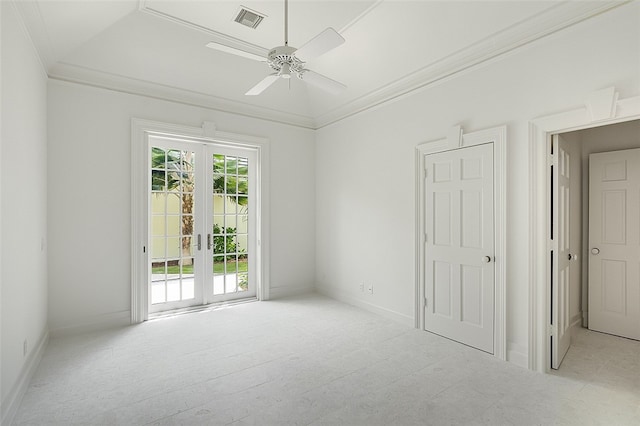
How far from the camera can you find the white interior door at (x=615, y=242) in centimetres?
364

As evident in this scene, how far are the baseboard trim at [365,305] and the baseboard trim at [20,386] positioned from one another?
3612 millimetres

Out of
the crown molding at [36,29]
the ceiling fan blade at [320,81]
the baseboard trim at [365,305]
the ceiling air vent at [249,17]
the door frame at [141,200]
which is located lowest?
the baseboard trim at [365,305]

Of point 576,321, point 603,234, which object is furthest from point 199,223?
point 603,234

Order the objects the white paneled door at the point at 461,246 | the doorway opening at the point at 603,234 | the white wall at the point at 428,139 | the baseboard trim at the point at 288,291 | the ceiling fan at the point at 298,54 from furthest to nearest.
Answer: the baseboard trim at the point at 288,291
the doorway opening at the point at 603,234
the white paneled door at the point at 461,246
the white wall at the point at 428,139
the ceiling fan at the point at 298,54

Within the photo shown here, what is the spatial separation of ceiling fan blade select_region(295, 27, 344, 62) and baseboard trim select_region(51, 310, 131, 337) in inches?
147

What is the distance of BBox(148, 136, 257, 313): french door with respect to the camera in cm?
448

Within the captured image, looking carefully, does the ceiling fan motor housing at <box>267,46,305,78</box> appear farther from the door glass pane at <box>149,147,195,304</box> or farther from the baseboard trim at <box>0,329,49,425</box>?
the baseboard trim at <box>0,329,49,425</box>

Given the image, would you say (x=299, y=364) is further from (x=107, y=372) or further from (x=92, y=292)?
(x=92, y=292)

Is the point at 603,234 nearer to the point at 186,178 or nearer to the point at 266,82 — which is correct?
the point at 266,82

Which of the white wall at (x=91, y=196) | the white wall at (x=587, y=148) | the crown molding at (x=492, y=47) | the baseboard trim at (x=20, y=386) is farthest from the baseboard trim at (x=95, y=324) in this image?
the white wall at (x=587, y=148)

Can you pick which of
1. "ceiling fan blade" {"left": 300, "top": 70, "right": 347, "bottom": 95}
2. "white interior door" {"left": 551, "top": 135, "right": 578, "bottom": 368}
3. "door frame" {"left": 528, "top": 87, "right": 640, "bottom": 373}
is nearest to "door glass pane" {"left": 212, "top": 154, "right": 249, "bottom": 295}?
"ceiling fan blade" {"left": 300, "top": 70, "right": 347, "bottom": 95}

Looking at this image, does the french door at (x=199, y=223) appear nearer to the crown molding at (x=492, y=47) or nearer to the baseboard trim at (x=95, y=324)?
the baseboard trim at (x=95, y=324)

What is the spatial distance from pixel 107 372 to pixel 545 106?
4.45 meters

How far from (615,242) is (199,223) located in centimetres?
524
